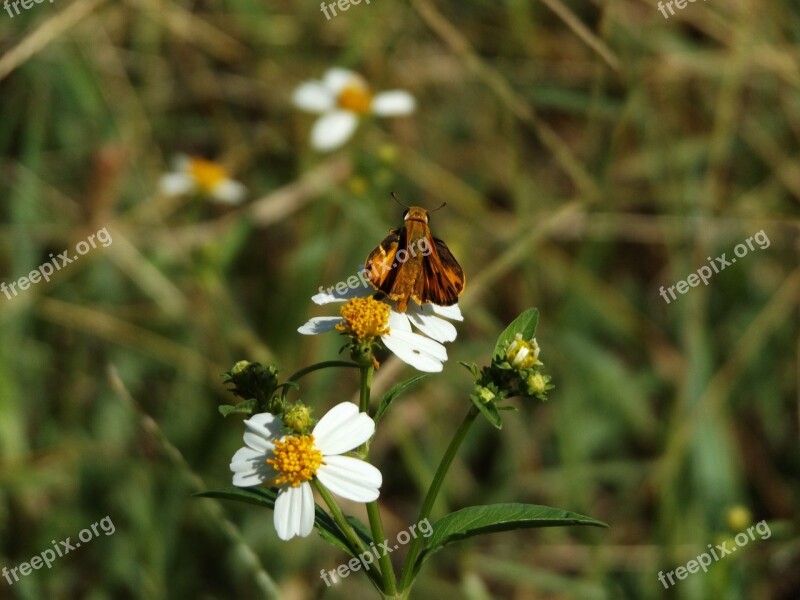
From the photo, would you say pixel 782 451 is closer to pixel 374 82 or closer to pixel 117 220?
pixel 374 82

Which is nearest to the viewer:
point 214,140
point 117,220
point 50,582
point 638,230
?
point 50,582

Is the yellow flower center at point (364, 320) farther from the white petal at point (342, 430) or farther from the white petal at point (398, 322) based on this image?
the white petal at point (342, 430)

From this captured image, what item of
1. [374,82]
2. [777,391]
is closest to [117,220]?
[374,82]

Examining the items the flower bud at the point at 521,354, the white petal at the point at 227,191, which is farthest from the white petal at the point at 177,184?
the flower bud at the point at 521,354

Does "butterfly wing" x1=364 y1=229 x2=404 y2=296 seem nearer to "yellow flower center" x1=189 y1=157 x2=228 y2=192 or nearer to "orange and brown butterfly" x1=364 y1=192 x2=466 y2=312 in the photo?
"orange and brown butterfly" x1=364 y1=192 x2=466 y2=312

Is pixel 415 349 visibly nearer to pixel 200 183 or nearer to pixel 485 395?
pixel 485 395
